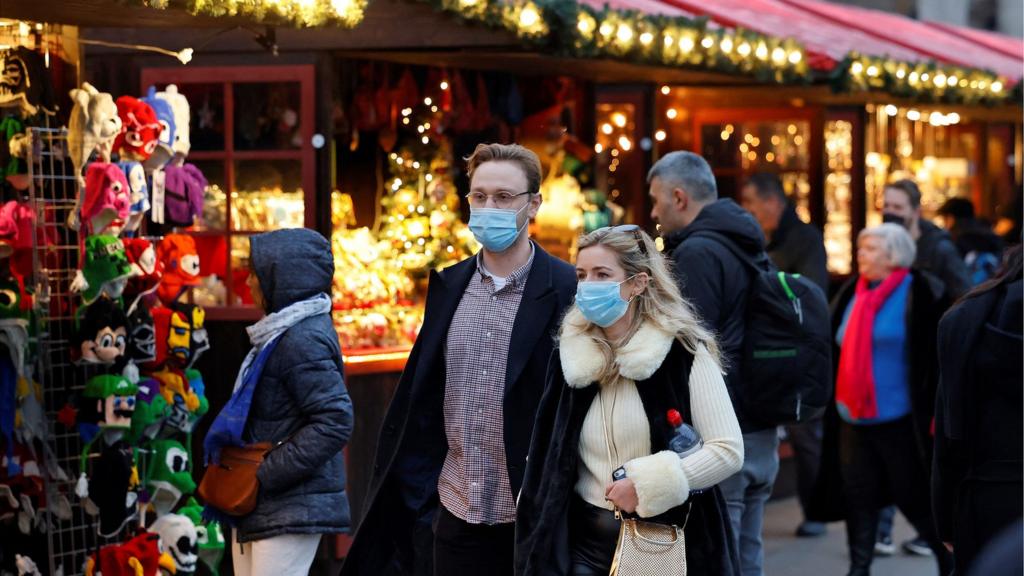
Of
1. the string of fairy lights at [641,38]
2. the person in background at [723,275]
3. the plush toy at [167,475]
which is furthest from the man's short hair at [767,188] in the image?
the plush toy at [167,475]

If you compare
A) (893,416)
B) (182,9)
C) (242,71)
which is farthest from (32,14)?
(893,416)

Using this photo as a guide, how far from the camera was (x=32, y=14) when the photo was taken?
6102mm

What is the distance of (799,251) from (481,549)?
5155 mm

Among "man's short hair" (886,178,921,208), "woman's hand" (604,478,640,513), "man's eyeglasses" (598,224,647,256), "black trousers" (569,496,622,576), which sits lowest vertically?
"black trousers" (569,496,622,576)

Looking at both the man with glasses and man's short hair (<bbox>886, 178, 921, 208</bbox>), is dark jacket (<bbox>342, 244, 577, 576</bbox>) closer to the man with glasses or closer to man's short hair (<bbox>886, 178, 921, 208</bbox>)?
the man with glasses

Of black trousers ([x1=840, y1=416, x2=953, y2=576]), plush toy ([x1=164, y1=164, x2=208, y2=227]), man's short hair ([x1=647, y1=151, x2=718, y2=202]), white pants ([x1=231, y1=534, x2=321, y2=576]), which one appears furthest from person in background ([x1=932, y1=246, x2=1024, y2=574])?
plush toy ([x1=164, y1=164, x2=208, y2=227])

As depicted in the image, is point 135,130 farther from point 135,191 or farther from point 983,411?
point 983,411

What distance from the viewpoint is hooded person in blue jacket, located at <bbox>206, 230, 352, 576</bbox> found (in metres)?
5.46

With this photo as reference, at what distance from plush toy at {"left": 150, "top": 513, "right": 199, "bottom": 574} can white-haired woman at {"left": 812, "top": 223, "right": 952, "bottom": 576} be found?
3.30m

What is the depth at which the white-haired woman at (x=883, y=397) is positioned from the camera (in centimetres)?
820

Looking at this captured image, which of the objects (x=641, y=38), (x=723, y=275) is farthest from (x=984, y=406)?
(x=641, y=38)

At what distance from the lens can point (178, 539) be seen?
6801 millimetres

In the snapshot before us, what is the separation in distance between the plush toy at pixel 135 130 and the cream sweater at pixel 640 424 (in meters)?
2.54

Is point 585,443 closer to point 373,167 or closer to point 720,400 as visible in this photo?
point 720,400
